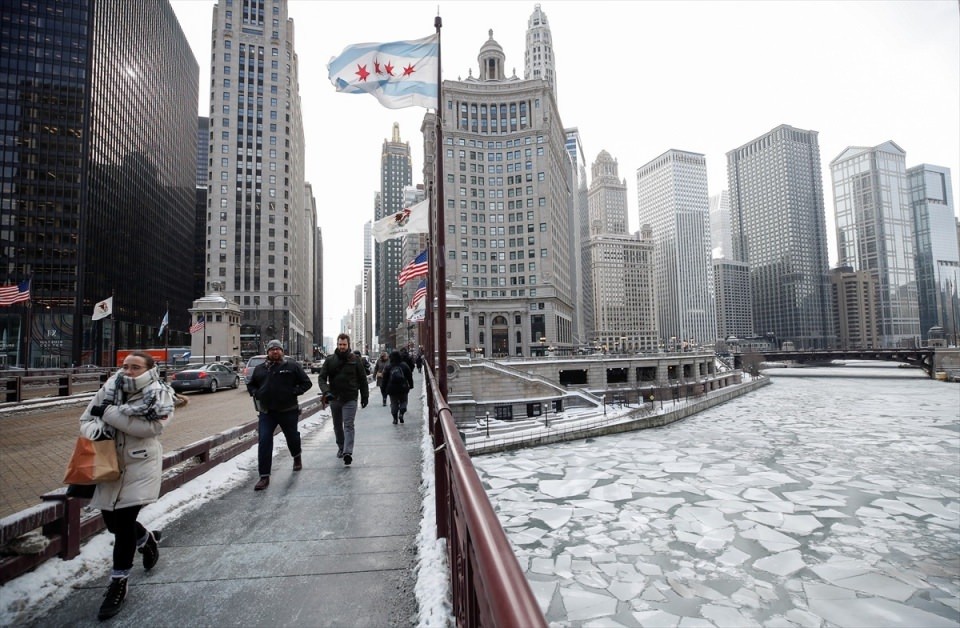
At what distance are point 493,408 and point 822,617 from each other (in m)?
36.0

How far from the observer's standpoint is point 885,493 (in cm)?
1736

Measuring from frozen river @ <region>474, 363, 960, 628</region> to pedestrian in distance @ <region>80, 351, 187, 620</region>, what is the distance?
7.28 meters

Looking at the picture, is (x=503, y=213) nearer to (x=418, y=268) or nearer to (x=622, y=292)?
(x=418, y=268)

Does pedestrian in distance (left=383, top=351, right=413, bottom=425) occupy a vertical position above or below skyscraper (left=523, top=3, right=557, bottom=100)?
below

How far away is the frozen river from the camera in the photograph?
955cm

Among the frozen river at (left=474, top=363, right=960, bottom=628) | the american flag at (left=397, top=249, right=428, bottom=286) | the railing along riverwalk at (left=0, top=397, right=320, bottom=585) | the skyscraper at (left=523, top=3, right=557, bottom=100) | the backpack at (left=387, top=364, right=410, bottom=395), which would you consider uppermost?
the skyscraper at (left=523, top=3, right=557, bottom=100)

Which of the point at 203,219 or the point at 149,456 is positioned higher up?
the point at 203,219

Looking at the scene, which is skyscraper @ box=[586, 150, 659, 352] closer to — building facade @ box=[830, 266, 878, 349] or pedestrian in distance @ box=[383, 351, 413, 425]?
building facade @ box=[830, 266, 878, 349]

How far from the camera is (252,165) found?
294 ft

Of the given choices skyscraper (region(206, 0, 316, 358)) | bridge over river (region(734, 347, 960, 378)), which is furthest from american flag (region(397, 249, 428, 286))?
bridge over river (region(734, 347, 960, 378))

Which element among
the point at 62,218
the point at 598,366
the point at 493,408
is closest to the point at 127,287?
the point at 62,218

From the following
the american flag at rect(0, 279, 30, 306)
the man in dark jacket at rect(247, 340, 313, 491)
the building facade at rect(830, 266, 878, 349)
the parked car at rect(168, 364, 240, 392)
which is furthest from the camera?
the building facade at rect(830, 266, 878, 349)

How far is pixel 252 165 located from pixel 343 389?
95179 millimetres

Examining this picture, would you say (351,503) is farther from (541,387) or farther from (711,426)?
(541,387)
